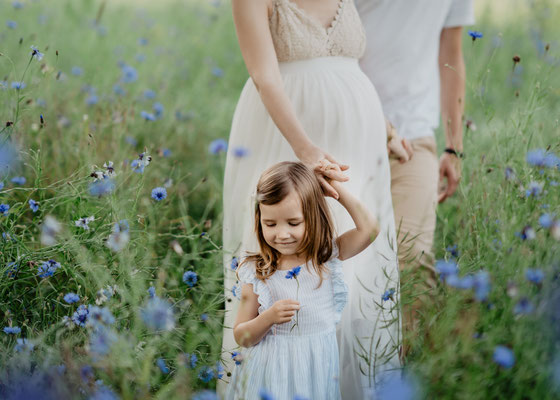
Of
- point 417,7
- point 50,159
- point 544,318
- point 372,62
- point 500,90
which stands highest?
point 417,7

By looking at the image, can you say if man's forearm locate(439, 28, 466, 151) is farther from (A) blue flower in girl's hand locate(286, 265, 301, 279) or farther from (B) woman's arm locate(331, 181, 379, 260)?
(A) blue flower in girl's hand locate(286, 265, 301, 279)

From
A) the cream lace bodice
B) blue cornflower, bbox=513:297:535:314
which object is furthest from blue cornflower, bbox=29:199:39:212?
blue cornflower, bbox=513:297:535:314

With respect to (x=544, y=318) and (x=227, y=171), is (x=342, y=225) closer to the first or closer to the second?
(x=227, y=171)

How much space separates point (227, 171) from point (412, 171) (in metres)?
0.77

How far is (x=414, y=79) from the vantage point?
95.2 inches

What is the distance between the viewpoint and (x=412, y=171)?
2.36 meters

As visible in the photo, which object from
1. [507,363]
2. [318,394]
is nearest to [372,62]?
[318,394]

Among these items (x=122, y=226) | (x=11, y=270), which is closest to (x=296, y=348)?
(x=122, y=226)

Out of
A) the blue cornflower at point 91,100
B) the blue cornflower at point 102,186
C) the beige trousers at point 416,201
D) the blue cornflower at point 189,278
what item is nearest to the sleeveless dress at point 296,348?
the blue cornflower at point 189,278

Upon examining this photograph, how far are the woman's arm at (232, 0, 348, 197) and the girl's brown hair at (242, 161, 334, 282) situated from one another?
0.10m

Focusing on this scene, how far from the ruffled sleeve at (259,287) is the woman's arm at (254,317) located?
0.02m

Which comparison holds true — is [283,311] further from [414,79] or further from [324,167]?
[414,79]

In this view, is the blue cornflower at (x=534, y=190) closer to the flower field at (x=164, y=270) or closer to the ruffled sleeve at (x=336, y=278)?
the flower field at (x=164, y=270)

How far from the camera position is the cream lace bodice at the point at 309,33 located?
1824mm
